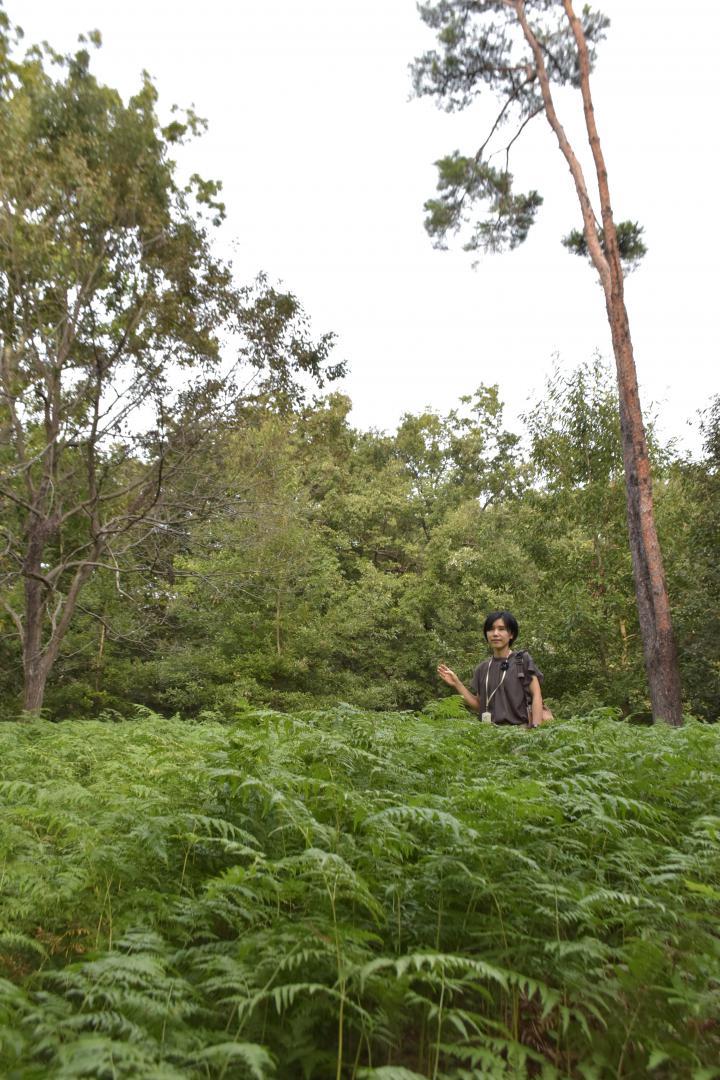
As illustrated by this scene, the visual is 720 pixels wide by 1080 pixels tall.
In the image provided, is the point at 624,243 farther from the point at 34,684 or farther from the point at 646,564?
the point at 34,684

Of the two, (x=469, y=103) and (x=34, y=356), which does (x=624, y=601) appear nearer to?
(x=469, y=103)

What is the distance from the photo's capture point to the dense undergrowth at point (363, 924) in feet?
7.60

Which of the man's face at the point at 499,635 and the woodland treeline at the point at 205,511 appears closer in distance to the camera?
the man's face at the point at 499,635

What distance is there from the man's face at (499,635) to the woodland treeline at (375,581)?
330 inches

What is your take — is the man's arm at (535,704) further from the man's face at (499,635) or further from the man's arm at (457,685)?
Answer: the man's arm at (457,685)

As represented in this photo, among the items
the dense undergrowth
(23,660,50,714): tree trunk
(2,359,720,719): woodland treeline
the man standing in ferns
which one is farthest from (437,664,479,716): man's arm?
(23,660,50,714): tree trunk

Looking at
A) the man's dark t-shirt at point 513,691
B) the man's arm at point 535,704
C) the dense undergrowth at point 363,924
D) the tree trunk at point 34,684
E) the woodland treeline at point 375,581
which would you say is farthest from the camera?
the woodland treeline at point 375,581

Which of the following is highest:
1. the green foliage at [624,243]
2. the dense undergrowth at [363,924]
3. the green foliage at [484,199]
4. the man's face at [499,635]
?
the green foliage at [484,199]

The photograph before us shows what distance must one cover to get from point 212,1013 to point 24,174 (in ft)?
42.5

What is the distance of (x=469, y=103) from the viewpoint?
15.8 meters

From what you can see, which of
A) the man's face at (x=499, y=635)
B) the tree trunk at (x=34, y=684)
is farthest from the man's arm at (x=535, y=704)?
the tree trunk at (x=34, y=684)

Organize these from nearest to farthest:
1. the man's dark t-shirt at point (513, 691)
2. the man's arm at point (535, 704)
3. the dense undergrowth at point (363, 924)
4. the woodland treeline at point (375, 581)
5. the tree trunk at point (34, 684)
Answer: the dense undergrowth at point (363, 924) < the man's arm at point (535, 704) < the man's dark t-shirt at point (513, 691) < the tree trunk at point (34, 684) < the woodland treeline at point (375, 581)

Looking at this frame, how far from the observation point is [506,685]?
21.6ft

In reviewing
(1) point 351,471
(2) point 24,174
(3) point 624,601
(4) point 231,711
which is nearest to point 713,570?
(3) point 624,601
